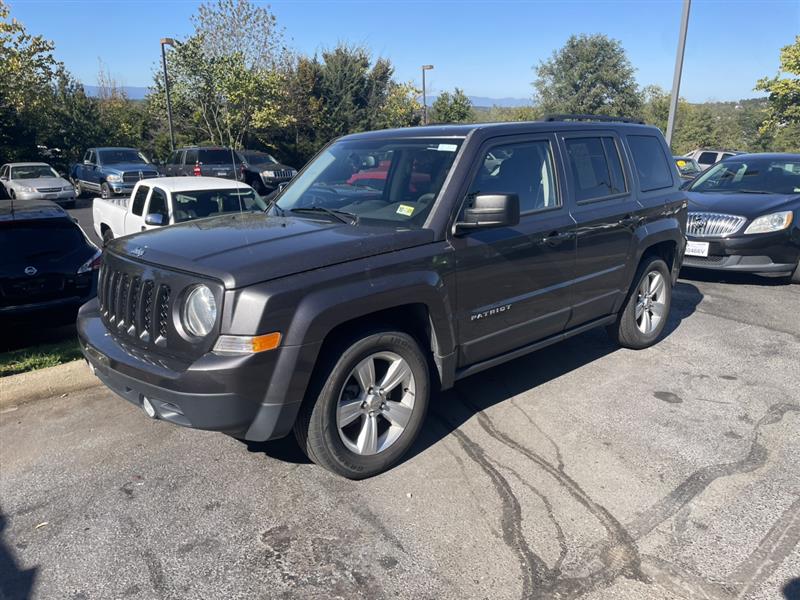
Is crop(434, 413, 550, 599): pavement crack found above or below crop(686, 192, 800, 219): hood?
below

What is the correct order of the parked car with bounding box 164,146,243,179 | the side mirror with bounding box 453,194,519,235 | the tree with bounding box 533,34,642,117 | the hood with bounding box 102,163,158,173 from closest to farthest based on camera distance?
the side mirror with bounding box 453,194,519,235 < the parked car with bounding box 164,146,243,179 < the hood with bounding box 102,163,158,173 < the tree with bounding box 533,34,642,117

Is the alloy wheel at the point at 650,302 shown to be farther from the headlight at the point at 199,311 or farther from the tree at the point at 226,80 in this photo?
the tree at the point at 226,80

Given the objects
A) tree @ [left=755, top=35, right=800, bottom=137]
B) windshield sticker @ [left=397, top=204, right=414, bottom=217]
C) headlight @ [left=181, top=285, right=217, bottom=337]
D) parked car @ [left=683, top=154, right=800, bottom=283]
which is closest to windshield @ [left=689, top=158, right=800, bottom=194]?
parked car @ [left=683, top=154, right=800, bottom=283]

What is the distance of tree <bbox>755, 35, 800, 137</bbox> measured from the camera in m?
30.3

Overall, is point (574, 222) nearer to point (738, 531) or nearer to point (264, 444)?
point (738, 531)

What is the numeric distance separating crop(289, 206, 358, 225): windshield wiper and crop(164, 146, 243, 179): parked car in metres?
15.6

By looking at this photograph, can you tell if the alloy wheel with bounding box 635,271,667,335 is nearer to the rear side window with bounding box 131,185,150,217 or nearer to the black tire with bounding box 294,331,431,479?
the black tire with bounding box 294,331,431,479

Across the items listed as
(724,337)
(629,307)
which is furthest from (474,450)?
(724,337)

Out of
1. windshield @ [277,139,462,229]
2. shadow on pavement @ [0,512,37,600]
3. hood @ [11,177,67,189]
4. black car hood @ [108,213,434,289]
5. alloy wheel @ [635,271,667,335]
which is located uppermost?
windshield @ [277,139,462,229]

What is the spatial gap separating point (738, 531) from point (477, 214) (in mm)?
2099

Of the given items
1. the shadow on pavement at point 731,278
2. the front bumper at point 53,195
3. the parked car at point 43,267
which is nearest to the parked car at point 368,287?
the parked car at point 43,267

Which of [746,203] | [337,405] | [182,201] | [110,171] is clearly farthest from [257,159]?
[337,405]

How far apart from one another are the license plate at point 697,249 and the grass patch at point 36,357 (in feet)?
23.6

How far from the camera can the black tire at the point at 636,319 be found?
5.45 meters
